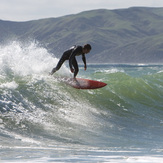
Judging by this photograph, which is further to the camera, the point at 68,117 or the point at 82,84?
the point at 82,84

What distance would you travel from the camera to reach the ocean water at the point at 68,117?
734 centimetres

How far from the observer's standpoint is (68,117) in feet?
34.9

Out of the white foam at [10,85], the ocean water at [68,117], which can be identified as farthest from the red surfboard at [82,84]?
the white foam at [10,85]

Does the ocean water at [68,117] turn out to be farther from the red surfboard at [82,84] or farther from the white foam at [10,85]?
the red surfboard at [82,84]

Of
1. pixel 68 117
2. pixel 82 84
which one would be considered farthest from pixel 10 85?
pixel 82 84

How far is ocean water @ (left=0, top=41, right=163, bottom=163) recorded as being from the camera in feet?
24.1

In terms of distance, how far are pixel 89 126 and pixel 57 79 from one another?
4.07 metres

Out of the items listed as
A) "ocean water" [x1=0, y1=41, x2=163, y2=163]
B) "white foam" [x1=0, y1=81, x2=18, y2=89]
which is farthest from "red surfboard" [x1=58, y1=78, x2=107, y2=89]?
"white foam" [x1=0, y1=81, x2=18, y2=89]

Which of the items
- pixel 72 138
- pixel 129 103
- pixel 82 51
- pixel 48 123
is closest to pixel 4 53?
pixel 82 51

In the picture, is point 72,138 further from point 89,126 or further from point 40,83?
point 40,83

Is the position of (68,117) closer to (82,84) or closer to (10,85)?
(10,85)

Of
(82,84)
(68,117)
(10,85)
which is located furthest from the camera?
(82,84)

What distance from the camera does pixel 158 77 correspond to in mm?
19781

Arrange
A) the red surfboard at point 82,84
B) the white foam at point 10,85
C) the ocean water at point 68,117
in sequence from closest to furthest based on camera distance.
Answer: the ocean water at point 68,117 < the white foam at point 10,85 < the red surfboard at point 82,84
